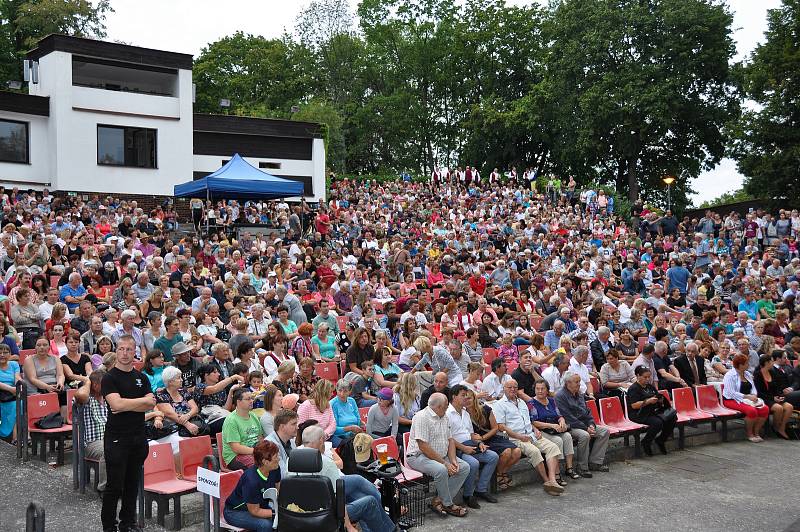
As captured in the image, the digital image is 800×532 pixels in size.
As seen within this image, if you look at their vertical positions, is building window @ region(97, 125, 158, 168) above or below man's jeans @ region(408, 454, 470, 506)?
above

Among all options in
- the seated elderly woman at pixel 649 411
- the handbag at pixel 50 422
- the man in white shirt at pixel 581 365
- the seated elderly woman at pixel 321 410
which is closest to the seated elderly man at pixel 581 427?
the man in white shirt at pixel 581 365

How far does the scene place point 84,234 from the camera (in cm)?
1634

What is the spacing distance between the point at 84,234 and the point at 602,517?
1236 cm

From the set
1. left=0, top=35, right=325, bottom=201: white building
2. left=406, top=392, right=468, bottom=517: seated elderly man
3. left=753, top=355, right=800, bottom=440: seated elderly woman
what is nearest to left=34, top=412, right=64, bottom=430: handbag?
left=406, top=392, right=468, bottom=517: seated elderly man

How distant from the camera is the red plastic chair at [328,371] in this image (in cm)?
1064

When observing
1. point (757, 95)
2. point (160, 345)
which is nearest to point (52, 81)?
point (160, 345)

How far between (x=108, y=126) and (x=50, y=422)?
19.5 m

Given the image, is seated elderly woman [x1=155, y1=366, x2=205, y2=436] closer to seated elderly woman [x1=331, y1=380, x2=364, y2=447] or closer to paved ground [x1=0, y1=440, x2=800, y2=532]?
paved ground [x1=0, y1=440, x2=800, y2=532]

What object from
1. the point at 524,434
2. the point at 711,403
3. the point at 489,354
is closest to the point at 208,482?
the point at 524,434

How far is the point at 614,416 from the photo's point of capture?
1040 centimetres

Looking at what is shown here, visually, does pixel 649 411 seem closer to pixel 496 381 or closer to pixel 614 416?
pixel 614 416

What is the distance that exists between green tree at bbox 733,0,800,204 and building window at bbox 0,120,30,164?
83.9 feet

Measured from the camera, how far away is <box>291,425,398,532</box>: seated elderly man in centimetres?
638

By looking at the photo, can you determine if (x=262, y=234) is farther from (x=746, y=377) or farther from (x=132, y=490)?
(x=132, y=490)
